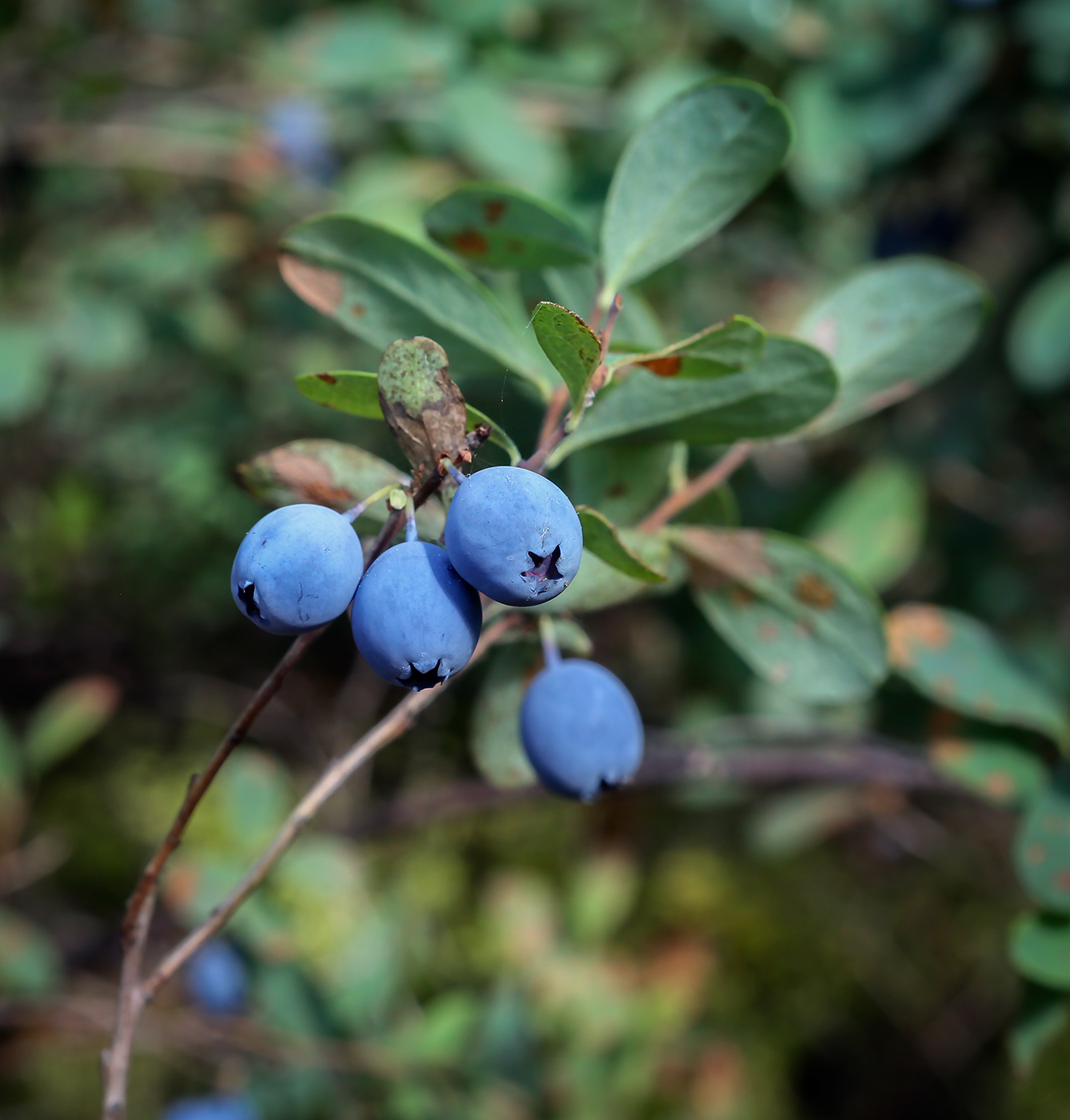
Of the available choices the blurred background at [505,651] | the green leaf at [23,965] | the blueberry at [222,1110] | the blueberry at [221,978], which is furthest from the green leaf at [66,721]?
the blueberry at [222,1110]

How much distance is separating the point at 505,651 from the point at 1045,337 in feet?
3.26

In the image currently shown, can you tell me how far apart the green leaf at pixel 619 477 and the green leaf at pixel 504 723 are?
12cm

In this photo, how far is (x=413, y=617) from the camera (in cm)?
38

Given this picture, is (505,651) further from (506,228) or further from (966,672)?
(966,672)

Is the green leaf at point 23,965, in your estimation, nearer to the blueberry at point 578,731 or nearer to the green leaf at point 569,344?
the blueberry at point 578,731

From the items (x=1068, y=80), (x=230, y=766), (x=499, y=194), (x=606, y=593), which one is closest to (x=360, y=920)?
(x=230, y=766)

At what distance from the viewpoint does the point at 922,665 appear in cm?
91

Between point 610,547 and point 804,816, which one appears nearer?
point 610,547

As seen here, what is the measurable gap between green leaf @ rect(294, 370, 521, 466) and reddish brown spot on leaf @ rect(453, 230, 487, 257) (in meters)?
0.17

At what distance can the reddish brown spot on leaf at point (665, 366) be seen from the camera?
1.55 ft

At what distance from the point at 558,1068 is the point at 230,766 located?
0.74 m

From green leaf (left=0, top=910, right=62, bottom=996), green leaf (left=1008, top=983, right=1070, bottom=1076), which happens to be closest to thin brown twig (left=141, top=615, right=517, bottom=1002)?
green leaf (left=1008, top=983, right=1070, bottom=1076)


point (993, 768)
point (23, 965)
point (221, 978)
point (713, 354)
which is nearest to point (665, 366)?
point (713, 354)

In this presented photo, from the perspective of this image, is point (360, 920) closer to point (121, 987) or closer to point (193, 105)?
point (121, 987)
